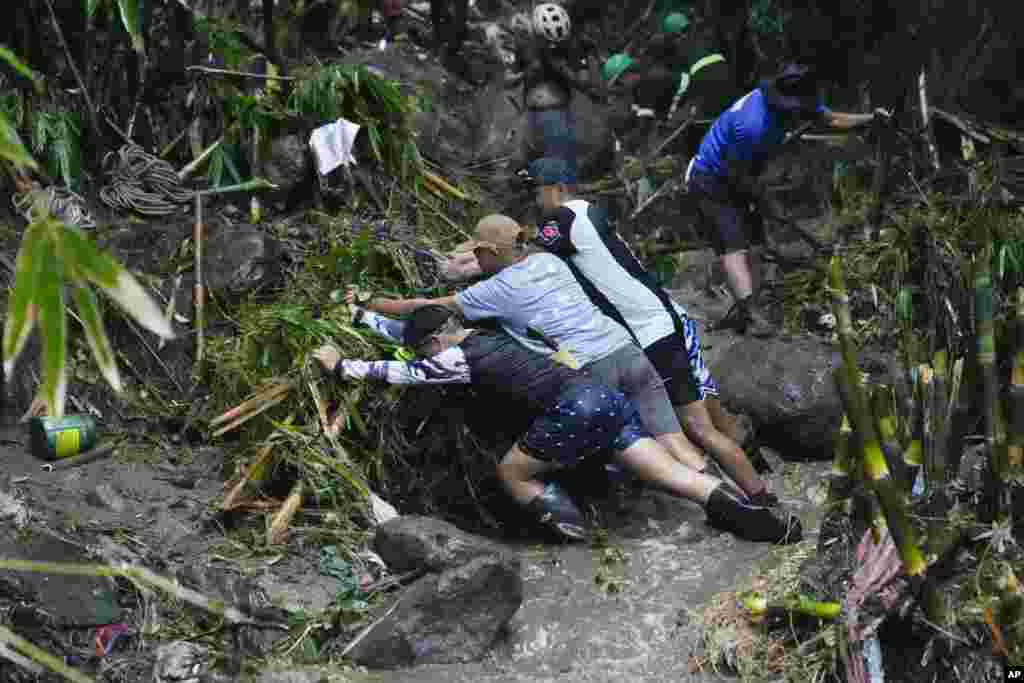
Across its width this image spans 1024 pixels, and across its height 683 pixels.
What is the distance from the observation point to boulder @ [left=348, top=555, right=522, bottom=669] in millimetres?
5422

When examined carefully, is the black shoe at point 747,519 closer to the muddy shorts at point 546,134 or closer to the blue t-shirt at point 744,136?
the blue t-shirt at point 744,136

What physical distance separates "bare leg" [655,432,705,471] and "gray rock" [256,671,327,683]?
80.8 inches

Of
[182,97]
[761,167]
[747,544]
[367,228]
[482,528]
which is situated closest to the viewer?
[747,544]

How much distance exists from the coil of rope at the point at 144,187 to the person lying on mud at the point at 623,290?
2.64 metres

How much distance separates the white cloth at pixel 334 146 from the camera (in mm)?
7992

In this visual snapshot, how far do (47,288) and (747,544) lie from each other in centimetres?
374

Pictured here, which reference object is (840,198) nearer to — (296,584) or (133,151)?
(133,151)

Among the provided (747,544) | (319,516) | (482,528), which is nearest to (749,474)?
(747,544)

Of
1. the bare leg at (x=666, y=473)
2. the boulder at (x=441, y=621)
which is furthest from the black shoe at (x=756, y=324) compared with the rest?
the boulder at (x=441, y=621)

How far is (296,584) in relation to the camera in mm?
5848

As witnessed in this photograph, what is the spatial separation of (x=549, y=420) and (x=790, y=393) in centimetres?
178

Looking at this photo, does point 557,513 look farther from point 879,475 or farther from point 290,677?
point 879,475

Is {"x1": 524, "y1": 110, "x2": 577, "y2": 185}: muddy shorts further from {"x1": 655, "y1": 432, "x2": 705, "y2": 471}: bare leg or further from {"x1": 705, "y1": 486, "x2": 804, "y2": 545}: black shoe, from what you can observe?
{"x1": 705, "y1": 486, "x2": 804, "y2": 545}: black shoe

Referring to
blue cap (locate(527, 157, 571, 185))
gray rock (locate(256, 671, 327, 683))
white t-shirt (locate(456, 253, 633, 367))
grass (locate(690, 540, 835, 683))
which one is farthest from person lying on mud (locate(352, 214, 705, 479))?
gray rock (locate(256, 671, 327, 683))
